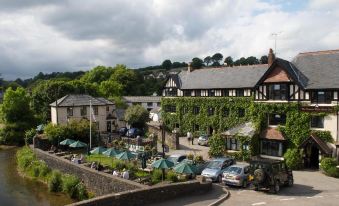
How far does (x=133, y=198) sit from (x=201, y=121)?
33.7 m

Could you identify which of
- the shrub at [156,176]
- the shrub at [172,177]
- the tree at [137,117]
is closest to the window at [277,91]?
the shrub at [172,177]

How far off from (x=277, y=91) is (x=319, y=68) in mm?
4475

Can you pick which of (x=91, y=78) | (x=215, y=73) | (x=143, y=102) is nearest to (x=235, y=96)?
(x=215, y=73)

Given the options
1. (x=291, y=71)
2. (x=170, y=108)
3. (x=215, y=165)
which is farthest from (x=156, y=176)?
(x=170, y=108)

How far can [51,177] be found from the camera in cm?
3284

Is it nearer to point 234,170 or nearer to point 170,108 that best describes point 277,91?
point 234,170

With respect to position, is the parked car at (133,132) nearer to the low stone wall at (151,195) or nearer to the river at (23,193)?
the river at (23,193)

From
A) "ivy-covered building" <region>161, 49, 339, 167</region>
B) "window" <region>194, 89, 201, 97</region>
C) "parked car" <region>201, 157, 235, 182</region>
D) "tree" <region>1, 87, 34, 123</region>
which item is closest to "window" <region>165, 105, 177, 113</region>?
"window" <region>194, 89, 201, 97</region>

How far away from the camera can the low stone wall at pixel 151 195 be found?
19.3 m

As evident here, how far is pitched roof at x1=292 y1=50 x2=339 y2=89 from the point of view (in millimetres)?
A: 34812

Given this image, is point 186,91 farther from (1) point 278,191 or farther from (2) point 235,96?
(1) point 278,191

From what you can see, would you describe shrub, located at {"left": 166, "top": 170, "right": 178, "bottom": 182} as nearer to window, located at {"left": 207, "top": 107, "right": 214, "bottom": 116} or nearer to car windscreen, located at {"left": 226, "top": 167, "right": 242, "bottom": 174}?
car windscreen, located at {"left": 226, "top": 167, "right": 242, "bottom": 174}

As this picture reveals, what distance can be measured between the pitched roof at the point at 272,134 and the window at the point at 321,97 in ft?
14.4

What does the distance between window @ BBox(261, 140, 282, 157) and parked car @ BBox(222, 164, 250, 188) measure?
35.7ft
